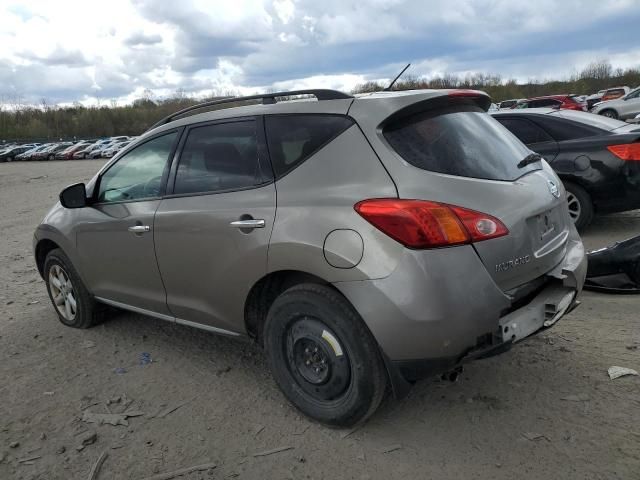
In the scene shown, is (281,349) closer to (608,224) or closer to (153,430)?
(153,430)

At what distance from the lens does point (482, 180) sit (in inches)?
112

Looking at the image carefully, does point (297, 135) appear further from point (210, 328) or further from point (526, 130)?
point (526, 130)

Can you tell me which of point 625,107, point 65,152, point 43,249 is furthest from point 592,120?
point 65,152

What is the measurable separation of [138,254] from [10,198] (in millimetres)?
15442

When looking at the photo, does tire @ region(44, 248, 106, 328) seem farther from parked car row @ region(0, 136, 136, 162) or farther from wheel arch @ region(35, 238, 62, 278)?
parked car row @ region(0, 136, 136, 162)

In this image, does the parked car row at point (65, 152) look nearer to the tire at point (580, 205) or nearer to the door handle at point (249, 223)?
the tire at point (580, 205)

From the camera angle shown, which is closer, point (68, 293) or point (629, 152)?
point (68, 293)

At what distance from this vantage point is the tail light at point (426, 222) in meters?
2.55

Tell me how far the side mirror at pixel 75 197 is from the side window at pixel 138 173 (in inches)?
4.6

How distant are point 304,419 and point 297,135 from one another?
156 centimetres

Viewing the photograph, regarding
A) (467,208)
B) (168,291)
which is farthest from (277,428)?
(467,208)

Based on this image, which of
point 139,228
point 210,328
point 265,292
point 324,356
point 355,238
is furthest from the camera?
point 139,228

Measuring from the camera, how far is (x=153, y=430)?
3168mm

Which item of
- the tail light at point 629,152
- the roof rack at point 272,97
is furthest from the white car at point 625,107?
the roof rack at point 272,97
